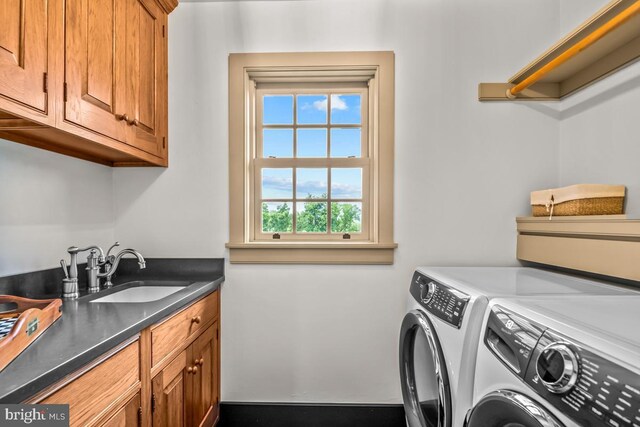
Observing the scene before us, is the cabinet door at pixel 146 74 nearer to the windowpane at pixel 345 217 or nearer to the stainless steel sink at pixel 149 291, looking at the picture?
the stainless steel sink at pixel 149 291

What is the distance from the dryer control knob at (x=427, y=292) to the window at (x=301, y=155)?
1.71 feet

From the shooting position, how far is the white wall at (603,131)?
154 centimetres

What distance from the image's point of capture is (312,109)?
213 cm

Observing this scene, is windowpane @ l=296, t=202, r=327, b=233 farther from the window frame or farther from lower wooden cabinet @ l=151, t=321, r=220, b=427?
lower wooden cabinet @ l=151, t=321, r=220, b=427

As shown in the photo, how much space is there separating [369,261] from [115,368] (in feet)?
4.31

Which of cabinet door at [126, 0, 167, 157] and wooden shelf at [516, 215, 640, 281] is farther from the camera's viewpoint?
cabinet door at [126, 0, 167, 157]

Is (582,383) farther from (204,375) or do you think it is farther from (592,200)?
(204,375)

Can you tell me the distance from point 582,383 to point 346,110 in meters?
1.79

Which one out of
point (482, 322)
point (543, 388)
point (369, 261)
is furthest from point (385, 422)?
point (543, 388)

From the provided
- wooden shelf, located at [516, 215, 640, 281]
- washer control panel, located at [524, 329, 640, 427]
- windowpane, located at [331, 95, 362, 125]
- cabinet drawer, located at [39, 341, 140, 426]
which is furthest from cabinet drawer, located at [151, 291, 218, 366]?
wooden shelf, located at [516, 215, 640, 281]

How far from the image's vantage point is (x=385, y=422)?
1.97m

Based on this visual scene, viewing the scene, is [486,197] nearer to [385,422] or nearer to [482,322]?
[482,322]

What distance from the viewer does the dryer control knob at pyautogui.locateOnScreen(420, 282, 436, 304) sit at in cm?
142

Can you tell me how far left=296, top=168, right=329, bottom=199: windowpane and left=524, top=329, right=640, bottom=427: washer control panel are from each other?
4.94 feet
